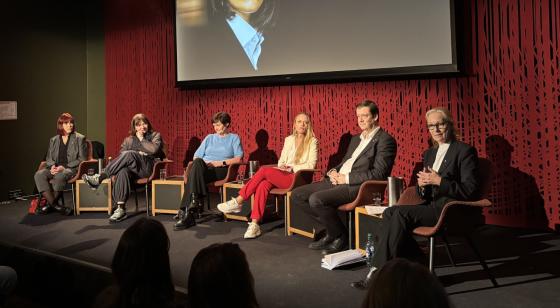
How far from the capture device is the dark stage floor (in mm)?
3115

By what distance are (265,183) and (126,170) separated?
1.73 metres

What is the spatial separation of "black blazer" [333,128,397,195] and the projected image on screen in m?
1.23

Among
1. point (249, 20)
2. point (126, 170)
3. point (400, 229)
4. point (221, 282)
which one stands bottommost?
point (400, 229)

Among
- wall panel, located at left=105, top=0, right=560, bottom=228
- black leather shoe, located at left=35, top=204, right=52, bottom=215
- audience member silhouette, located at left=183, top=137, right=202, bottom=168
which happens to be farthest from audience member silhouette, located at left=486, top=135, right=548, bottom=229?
black leather shoe, located at left=35, top=204, right=52, bottom=215

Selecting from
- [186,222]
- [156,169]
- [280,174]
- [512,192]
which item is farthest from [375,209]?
[156,169]

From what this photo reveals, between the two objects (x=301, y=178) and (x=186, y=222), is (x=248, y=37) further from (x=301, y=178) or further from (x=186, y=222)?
(x=186, y=222)

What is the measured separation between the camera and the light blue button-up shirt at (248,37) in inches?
249

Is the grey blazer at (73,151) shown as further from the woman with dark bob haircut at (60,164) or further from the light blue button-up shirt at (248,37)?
the light blue button-up shirt at (248,37)

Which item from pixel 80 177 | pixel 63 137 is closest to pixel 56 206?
pixel 80 177

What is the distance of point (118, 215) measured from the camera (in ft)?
17.9

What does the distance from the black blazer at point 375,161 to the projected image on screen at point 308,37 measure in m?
1.23

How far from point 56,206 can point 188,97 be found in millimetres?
2297

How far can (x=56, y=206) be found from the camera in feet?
19.7

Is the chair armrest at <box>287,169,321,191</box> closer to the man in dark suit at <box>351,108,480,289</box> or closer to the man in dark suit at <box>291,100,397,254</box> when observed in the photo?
the man in dark suit at <box>291,100,397,254</box>
